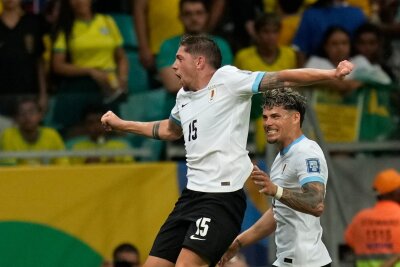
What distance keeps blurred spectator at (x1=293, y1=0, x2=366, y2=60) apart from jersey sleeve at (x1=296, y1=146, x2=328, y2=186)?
15.9 ft

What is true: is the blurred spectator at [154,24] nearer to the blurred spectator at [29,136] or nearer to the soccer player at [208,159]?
the blurred spectator at [29,136]

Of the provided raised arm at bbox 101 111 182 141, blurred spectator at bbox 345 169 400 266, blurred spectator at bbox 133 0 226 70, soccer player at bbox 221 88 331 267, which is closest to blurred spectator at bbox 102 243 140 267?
blurred spectator at bbox 345 169 400 266

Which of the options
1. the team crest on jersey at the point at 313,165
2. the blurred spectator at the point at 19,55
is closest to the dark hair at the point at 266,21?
the blurred spectator at the point at 19,55

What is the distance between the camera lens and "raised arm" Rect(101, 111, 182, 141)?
8.97m

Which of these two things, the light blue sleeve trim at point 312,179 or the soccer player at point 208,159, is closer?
the light blue sleeve trim at point 312,179

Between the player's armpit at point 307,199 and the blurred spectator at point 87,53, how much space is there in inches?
164

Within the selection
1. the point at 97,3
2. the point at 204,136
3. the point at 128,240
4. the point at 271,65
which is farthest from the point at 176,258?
the point at 97,3

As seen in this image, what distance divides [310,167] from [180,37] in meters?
4.33

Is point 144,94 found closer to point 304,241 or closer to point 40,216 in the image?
point 40,216

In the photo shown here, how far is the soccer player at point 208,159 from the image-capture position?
8.41 meters

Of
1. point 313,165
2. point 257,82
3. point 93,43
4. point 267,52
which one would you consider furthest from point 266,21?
point 313,165

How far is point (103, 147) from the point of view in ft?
38.4

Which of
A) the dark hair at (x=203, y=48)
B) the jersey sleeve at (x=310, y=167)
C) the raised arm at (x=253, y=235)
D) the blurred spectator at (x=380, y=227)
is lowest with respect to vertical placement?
the blurred spectator at (x=380, y=227)

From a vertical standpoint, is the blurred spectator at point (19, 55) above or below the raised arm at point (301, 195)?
above
